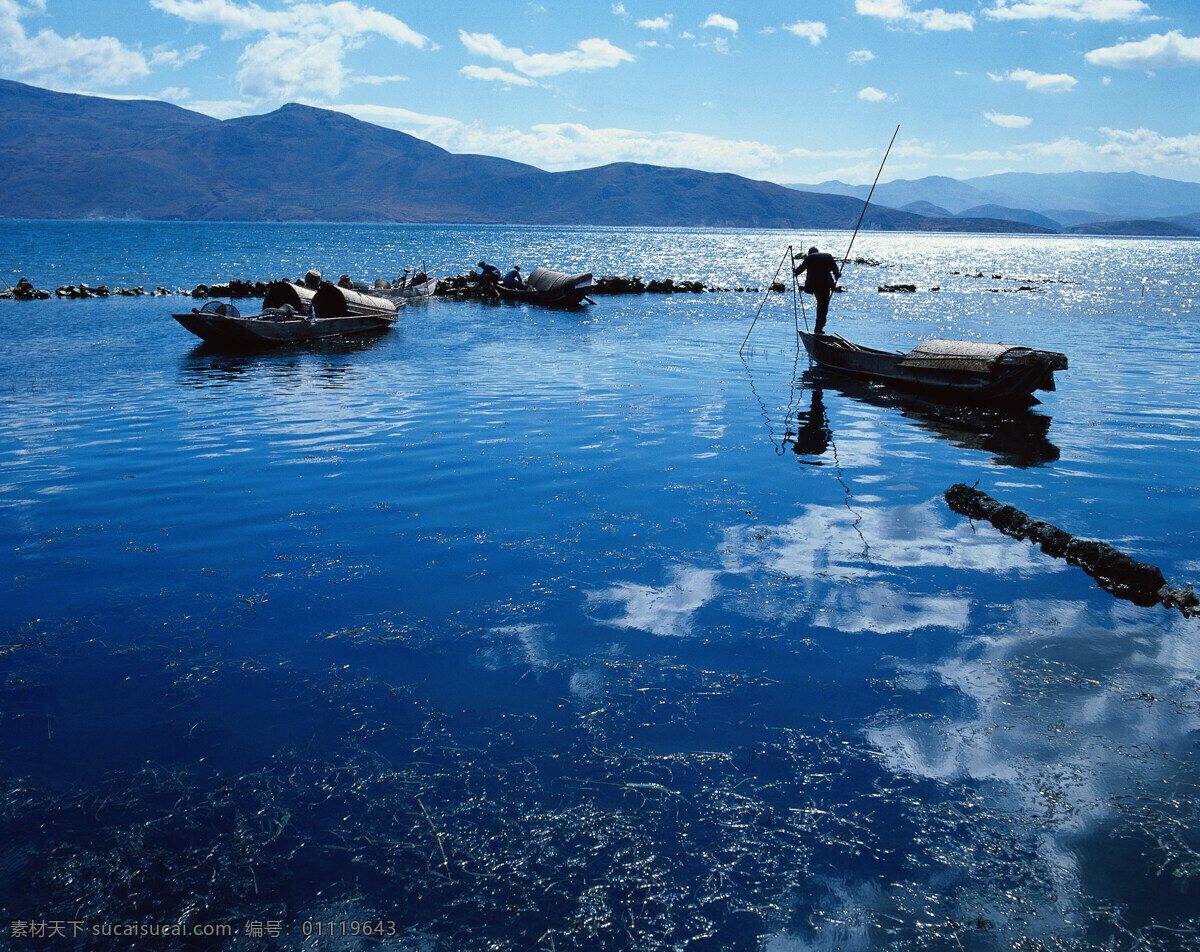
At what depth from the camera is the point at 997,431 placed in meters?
15.0

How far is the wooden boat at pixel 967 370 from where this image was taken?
1619cm

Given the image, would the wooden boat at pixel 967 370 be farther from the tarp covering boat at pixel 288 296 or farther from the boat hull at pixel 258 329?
the tarp covering boat at pixel 288 296

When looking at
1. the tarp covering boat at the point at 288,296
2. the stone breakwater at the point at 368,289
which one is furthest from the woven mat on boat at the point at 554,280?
the tarp covering boat at the point at 288,296

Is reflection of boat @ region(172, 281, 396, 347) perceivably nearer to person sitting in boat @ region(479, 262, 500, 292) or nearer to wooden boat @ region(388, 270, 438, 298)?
wooden boat @ region(388, 270, 438, 298)

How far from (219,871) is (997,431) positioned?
592 inches

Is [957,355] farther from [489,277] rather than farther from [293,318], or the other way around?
[489,277]

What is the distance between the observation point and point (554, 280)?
140 feet

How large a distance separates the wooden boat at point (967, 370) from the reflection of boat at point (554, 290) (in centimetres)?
2417

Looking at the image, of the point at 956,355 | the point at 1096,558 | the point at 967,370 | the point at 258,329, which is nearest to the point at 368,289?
the point at 258,329

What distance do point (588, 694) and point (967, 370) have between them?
14475mm

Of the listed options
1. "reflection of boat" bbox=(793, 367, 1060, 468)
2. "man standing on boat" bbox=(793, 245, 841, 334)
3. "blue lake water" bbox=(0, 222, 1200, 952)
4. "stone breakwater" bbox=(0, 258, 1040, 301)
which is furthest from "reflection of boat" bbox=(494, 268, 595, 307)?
"blue lake water" bbox=(0, 222, 1200, 952)

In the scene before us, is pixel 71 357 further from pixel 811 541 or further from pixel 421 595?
pixel 811 541

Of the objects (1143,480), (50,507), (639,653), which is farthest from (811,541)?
(50,507)

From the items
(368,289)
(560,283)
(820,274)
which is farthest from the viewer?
(560,283)
